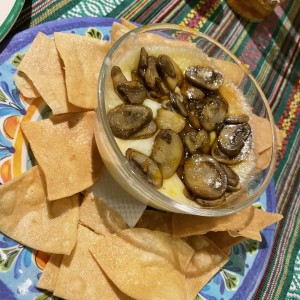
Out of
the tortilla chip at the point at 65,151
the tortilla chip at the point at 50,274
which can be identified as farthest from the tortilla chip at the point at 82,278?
the tortilla chip at the point at 65,151

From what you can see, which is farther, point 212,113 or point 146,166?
point 212,113

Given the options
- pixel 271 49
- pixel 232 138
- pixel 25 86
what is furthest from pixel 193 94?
pixel 271 49

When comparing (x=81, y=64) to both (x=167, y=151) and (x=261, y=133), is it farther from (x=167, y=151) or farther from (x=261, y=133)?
(x=261, y=133)

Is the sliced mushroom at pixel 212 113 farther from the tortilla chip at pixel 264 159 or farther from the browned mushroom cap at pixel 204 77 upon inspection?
the tortilla chip at pixel 264 159

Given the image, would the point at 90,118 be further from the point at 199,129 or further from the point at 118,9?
the point at 118,9

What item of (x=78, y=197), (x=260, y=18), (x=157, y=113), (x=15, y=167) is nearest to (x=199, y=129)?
(x=157, y=113)

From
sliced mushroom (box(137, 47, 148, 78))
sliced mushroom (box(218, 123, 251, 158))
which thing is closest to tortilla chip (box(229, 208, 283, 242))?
sliced mushroom (box(218, 123, 251, 158))
